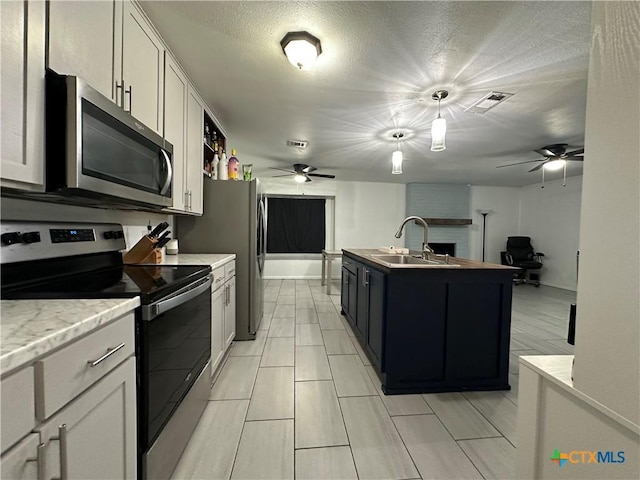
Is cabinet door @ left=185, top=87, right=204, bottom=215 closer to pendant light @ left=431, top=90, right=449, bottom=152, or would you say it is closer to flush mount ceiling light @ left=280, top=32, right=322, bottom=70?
flush mount ceiling light @ left=280, top=32, right=322, bottom=70

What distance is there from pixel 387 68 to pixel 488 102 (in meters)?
1.17

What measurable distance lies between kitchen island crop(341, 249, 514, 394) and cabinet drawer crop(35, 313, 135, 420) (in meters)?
1.59

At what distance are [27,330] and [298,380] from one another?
5.94ft

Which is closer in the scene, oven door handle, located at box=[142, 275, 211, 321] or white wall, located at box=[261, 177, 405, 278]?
oven door handle, located at box=[142, 275, 211, 321]

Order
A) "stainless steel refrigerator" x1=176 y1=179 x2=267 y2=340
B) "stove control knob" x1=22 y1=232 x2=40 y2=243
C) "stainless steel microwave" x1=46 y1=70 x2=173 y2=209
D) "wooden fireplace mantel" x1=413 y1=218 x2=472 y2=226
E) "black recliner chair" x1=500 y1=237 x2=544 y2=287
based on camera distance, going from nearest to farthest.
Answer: "stainless steel microwave" x1=46 y1=70 x2=173 y2=209 → "stove control knob" x1=22 y1=232 x2=40 y2=243 → "stainless steel refrigerator" x1=176 y1=179 x2=267 y2=340 → "black recliner chair" x1=500 y1=237 x2=544 y2=287 → "wooden fireplace mantel" x1=413 y1=218 x2=472 y2=226

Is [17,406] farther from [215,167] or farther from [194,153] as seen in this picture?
[215,167]

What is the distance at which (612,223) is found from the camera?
1.99 ft

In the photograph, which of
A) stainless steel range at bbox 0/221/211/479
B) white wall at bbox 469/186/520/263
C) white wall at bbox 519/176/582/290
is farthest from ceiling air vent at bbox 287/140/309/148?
white wall at bbox 519/176/582/290

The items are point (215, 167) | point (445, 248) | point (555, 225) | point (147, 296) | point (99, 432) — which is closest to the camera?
point (99, 432)

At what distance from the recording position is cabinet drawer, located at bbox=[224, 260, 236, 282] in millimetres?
2444

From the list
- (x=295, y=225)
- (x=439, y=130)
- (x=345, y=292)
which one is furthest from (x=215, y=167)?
(x=295, y=225)

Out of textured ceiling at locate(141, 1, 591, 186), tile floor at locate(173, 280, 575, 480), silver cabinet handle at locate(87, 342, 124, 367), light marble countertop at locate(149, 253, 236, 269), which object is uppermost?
textured ceiling at locate(141, 1, 591, 186)

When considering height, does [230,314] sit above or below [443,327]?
below

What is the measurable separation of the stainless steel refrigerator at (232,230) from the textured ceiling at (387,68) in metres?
0.83
